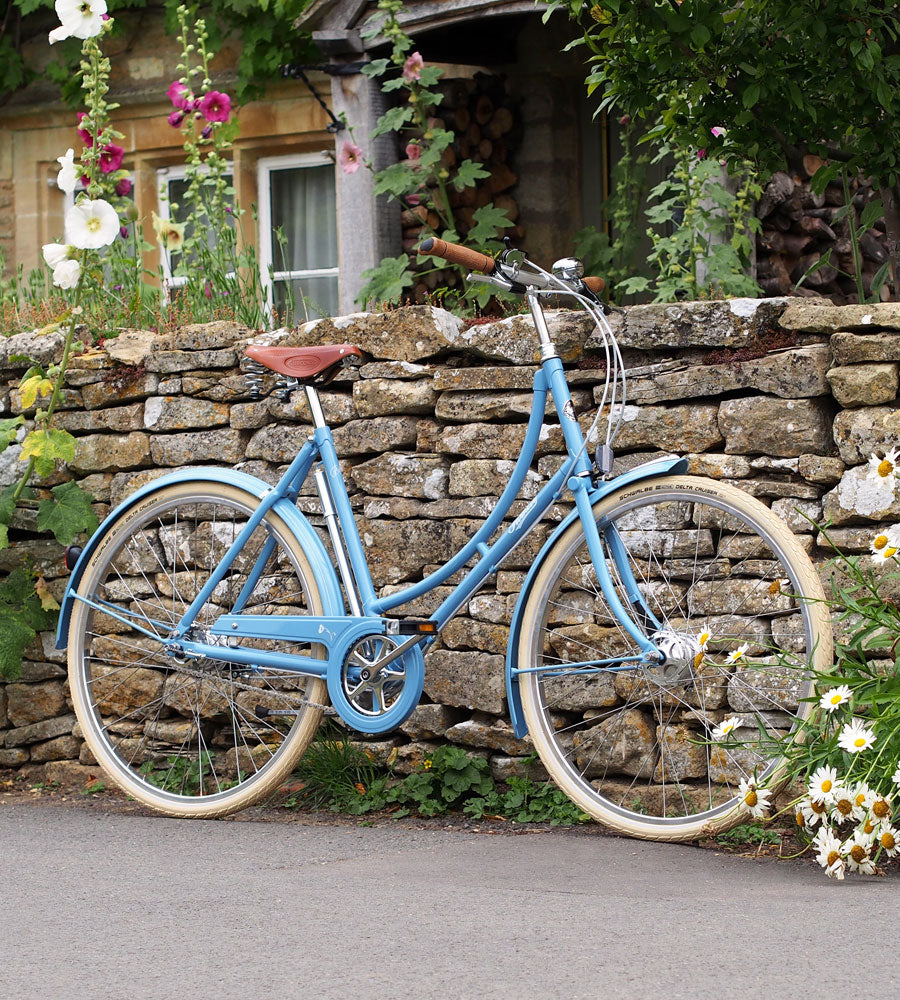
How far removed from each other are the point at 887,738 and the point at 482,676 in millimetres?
1273

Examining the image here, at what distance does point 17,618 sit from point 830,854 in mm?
2689

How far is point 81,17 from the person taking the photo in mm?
4312

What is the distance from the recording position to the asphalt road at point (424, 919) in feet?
7.90

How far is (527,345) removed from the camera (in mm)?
3949

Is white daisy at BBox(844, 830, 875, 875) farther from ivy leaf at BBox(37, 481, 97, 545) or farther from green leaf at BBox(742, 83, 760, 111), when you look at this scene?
ivy leaf at BBox(37, 481, 97, 545)

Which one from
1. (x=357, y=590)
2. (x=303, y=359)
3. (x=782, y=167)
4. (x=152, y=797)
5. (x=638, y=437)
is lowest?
(x=152, y=797)

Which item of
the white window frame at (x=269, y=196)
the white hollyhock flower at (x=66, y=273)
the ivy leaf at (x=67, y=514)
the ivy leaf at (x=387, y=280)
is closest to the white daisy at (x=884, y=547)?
the ivy leaf at (x=67, y=514)

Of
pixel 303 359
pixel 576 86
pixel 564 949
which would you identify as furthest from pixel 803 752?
pixel 576 86

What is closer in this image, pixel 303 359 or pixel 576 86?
pixel 303 359

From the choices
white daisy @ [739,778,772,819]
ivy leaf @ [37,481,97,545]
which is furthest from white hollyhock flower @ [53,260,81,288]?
white daisy @ [739,778,772,819]

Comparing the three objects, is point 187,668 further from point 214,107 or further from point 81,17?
point 214,107

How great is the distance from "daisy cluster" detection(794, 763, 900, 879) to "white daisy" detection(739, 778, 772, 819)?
9 centimetres

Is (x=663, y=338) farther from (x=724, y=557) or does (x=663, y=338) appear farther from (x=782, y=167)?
(x=782, y=167)

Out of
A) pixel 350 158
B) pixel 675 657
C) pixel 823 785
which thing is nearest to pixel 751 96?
pixel 675 657
